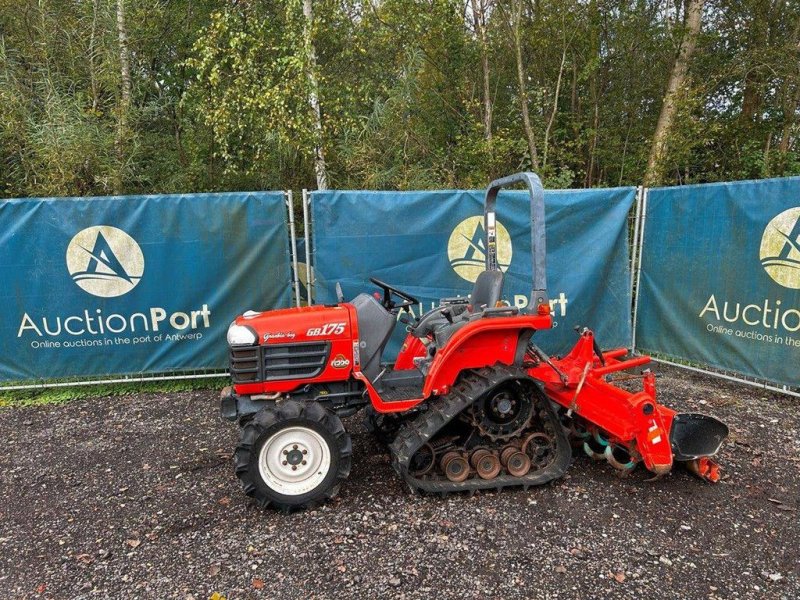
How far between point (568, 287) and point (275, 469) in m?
3.76

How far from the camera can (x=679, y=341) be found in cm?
555

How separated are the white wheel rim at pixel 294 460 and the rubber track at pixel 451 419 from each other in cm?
45

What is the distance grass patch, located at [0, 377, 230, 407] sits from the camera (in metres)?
5.18

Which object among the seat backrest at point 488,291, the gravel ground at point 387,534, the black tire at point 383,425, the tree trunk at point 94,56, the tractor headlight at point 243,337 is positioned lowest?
the gravel ground at point 387,534

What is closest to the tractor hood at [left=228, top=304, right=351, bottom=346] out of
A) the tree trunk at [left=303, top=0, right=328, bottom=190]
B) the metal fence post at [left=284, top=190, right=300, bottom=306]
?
the metal fence post at [left=284, top=190, right=300, bottom=306]

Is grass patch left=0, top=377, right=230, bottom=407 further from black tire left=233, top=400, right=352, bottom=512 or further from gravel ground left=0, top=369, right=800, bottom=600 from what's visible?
black tire left=233, top=400, right=352, bottom=512

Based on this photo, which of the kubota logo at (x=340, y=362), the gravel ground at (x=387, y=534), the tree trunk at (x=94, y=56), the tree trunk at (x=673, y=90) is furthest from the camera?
the tree trunk at (x=673, y=90)

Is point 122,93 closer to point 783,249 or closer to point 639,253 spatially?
point 639,253

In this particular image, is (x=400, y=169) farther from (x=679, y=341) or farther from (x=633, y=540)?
(x=633, y=540)

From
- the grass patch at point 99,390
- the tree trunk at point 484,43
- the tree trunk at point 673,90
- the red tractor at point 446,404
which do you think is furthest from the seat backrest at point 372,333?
the tree trunk at point 673,90

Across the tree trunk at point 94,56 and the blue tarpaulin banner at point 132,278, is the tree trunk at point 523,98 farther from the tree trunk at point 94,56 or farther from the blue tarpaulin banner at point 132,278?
the tree trunk at point 94,56

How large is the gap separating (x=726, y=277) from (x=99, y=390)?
6.30 metres

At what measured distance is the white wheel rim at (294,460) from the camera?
122 inches

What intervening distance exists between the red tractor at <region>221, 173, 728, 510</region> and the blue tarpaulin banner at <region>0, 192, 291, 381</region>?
1.99m
